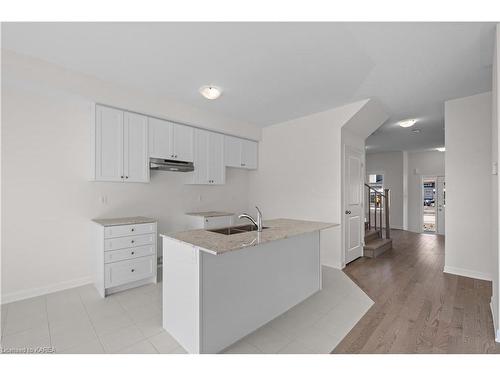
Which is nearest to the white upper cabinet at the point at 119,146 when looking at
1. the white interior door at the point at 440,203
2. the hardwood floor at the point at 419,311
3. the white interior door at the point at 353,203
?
the hardwood floor at the point at 419,311

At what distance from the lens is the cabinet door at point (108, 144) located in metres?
2.91

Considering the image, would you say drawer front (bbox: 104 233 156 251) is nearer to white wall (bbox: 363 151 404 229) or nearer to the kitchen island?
the kitchen island

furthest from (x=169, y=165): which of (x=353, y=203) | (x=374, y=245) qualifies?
(x=374, y=245)

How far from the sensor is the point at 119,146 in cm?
310

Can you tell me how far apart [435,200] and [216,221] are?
7.07 m

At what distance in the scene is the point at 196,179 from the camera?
13.3ft

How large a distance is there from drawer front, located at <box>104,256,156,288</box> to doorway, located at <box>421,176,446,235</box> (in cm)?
786

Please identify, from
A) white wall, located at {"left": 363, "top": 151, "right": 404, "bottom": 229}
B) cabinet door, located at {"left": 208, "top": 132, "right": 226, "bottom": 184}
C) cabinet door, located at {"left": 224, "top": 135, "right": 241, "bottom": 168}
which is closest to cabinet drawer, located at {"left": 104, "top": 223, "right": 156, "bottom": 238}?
cabinet door, located at {"left": 208, "top": 132, "right": 226, "bottom": 184}

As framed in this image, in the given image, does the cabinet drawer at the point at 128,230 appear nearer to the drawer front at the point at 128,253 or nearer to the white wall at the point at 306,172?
the drawer front at the point at 128,253

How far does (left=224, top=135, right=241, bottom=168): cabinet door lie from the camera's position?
4500mm

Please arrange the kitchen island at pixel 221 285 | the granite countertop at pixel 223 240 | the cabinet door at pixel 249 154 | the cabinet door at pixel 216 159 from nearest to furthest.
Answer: the granite countertop at pixel 223 240 < the kitchen island at pixel 221 285 < the cabinet door at pixel 216 159 < the cabinet door at pixel 249 154

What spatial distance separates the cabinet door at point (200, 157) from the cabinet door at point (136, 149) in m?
0.87

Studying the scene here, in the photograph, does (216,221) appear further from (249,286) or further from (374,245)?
(374,245)
